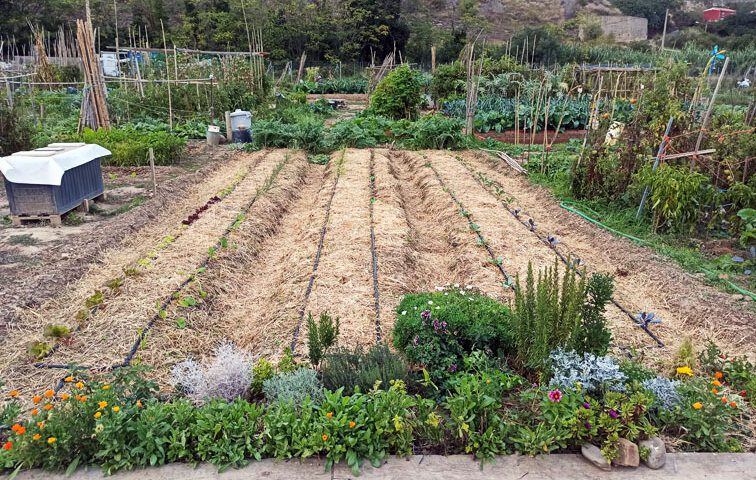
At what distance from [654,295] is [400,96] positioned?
1182cm

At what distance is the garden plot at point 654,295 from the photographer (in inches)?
184

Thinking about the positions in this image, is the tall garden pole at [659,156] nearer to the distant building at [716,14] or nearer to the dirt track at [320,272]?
the dirt track at [320,272]

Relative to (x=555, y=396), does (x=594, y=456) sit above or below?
below

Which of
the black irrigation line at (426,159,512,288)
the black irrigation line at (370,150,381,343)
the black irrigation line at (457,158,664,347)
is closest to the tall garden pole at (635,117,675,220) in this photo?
the black irrigation line at (457,158,664,347)

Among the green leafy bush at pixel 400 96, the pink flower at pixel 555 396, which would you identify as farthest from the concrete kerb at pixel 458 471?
the green leafy bush at pixel 400 96

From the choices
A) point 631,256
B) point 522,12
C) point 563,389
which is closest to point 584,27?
point 522,12

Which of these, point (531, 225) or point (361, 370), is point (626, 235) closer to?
point (531, 225)

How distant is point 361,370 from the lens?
142 inches

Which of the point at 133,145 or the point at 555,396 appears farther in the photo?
the point at 133,145

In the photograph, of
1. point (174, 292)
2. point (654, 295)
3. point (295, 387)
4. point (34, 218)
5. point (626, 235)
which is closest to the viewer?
point (295, 387)

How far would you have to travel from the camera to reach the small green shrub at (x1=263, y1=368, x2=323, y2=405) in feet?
11.2

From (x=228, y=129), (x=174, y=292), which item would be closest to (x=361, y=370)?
(x=174, y=292)

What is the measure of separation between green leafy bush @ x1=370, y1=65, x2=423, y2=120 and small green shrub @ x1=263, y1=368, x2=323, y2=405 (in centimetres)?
1357

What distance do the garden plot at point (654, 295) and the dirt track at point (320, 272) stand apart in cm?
2
